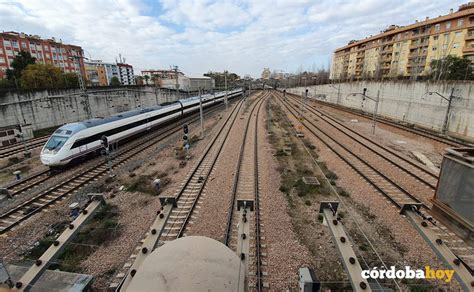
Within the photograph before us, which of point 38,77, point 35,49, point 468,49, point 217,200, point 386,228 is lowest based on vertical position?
point 386,228

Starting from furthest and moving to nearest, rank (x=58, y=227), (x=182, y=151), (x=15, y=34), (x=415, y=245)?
(x=15, y=34) → (x=182, y=151) → (x=58, y=227) → (x=415, y=245)

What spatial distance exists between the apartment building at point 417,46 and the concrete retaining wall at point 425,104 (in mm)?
4070

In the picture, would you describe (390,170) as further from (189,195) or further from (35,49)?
(35,49)

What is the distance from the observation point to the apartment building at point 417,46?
45.0 meters

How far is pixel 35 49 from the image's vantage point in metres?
64.6

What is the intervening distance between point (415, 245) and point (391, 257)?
137cm

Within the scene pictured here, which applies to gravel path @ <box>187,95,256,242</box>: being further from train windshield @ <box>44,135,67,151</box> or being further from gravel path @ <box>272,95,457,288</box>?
train windshield @ <box>44,135,67,151</box>

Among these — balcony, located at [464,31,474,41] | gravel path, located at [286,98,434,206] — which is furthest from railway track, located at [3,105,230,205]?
balcony, located at [464,31,474,41]

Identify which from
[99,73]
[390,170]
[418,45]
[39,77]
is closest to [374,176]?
[390,170]

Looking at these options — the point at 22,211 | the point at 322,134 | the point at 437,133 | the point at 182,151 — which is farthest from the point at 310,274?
the point at 437,133

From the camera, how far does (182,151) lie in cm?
1977

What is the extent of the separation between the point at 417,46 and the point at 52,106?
Result: 77.0 m

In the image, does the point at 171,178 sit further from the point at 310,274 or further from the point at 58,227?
the point at 310,274

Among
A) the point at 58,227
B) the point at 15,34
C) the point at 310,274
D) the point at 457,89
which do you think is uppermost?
the point at 15,34
